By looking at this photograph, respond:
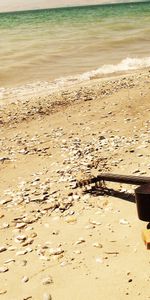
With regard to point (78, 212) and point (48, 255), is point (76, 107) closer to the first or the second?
point (78, 212)

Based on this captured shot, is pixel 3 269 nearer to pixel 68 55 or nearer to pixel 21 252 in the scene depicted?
pixel 21 252

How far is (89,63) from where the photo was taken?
1137 inches

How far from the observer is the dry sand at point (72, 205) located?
655cm

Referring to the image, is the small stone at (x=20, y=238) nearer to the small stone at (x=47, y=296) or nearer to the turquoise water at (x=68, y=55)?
the small stone at (x=47, y=296)

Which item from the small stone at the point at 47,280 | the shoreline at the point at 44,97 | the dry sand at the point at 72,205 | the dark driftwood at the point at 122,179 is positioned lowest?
the shoreline at the point at 44,97

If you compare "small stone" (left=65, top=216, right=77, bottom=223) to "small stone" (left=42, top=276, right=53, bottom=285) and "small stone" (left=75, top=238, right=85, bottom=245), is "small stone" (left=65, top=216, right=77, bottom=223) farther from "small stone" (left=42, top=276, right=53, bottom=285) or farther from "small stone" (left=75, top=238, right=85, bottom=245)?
"small stone" (left=42, top=276, right=53, bottom=285)

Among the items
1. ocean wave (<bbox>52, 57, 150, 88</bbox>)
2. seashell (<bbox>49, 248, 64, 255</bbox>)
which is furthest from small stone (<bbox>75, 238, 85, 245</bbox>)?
ocean wave (<bbox>52, 57, 150, 88</bbox>)

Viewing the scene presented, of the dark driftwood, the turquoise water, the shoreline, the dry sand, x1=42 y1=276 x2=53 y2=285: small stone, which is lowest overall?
the turquoise water

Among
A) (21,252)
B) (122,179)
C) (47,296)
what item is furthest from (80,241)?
(47,296)

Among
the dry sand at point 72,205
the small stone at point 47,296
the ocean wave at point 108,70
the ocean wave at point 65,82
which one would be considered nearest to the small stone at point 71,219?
the dry sand at point 72,205

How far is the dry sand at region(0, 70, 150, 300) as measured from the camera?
6551 mm

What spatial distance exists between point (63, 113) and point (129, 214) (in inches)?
326

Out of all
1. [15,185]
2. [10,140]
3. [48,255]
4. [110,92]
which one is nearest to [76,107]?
[110,92]

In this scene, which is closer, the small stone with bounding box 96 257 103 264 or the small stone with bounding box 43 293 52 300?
the small stone with bounding box 43 293 52 300
